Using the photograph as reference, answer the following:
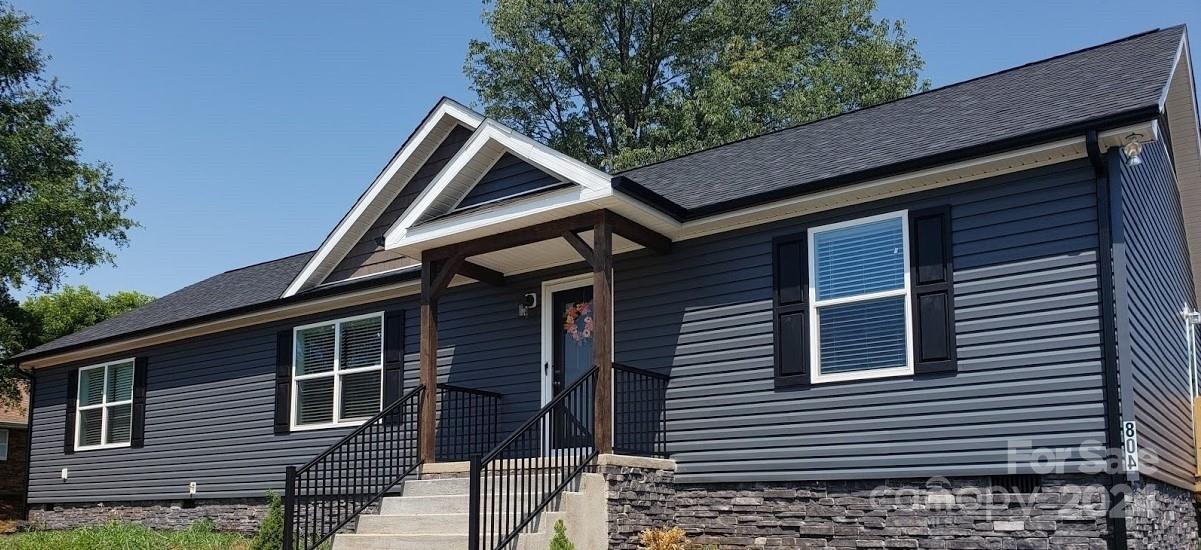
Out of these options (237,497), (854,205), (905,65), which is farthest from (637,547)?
(905,65)

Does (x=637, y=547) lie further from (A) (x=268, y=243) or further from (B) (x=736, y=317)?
(A) (x=268, y=243)

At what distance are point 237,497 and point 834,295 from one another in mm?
8826

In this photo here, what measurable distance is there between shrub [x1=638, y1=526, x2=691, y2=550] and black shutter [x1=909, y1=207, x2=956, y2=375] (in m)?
2.36

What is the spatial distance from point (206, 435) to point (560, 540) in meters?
8.37

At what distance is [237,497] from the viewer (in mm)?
14359

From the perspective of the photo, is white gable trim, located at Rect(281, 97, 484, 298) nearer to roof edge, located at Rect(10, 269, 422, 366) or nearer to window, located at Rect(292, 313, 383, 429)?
roof edge, located at Rect(10, 269, 422, 366)

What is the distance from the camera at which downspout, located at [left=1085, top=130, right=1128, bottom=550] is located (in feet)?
25.0

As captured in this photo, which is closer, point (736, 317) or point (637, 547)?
point (637, 547)

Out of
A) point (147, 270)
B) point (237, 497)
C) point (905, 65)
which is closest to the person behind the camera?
point (237, 497)

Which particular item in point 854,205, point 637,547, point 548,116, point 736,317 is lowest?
point 637,547

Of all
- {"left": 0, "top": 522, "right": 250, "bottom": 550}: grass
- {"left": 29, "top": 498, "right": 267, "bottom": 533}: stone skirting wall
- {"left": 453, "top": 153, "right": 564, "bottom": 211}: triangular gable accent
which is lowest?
{"left": 0, "top": 522, "right": 250, "bottom": 550}: grass

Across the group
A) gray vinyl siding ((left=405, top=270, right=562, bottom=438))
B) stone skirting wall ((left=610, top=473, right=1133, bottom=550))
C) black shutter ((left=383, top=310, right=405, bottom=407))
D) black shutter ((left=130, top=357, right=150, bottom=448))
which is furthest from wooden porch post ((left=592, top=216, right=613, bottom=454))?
black shutter ((left=130, top=357, right=150, bottom=448))

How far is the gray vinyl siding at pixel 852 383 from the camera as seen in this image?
26.7 feet

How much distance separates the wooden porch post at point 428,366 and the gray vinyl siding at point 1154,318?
6172mm
